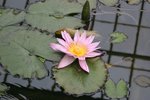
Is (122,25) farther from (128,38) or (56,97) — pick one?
(56,97)

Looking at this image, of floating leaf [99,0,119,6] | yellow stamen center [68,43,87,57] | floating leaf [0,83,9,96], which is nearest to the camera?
floating leaf [0,83,9,96]

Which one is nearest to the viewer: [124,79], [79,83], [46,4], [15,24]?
[79,83]

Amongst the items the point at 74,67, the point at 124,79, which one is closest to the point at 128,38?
the point at 124,79

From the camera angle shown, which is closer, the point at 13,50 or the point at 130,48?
the point at 13,50

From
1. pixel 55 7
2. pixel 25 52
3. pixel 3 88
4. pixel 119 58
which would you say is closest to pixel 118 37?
pixel 119 58

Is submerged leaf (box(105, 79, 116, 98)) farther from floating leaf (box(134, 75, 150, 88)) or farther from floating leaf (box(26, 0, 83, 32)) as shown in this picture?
floating leaf (box(26, 0, 83, 32))

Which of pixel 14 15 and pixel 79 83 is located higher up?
pixel 14 15

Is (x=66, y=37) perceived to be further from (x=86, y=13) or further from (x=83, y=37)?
(x=86, y=13)

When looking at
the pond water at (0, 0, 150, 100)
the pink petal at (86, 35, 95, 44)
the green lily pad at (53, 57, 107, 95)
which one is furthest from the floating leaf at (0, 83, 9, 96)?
the pink petal at (86, 35, 95, 44)
